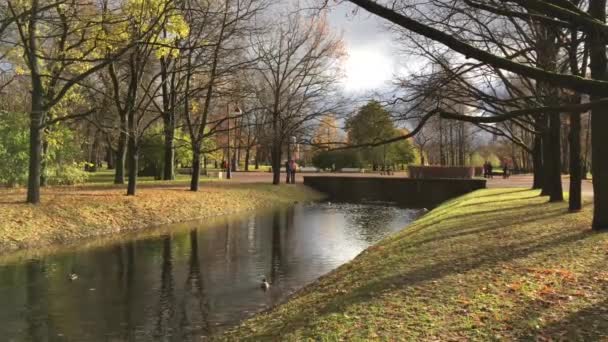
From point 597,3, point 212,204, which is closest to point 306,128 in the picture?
point 212,204

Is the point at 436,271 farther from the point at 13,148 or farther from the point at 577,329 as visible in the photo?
the point at 13,148

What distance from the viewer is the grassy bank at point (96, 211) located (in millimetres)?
17047

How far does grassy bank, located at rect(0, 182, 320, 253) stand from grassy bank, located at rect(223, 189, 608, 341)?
410 inches

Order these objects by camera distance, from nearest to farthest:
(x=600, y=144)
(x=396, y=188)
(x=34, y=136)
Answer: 1. (x=600, y=144)
2. (x=34, y=136)
3. (x=396, y=188)

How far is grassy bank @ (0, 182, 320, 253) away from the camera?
1705cm

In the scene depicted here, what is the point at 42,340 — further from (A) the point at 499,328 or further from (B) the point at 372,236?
(B) the point at 372,236

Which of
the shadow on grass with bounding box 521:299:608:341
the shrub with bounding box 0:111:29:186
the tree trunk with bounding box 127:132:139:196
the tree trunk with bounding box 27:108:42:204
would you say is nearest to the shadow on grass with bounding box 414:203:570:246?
the shadow on grass with bounding box 521:299:608:341

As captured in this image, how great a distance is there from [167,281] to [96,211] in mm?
9501

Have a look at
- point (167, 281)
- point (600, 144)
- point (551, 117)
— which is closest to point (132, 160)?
point (167, 281)

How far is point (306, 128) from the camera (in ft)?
129

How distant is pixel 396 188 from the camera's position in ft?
137

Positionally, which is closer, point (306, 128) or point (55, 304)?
point (55, 304)

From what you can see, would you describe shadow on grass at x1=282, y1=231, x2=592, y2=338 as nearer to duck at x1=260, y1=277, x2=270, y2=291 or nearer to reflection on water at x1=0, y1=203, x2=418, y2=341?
reflection on water at x1=0, y1=203, x2=418, y2=341

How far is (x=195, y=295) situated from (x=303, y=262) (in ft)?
14.7
